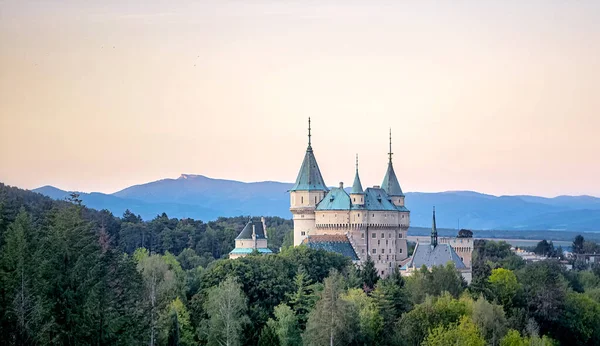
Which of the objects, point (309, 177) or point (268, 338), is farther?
point (309, 177)

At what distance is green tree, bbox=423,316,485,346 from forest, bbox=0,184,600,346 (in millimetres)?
99

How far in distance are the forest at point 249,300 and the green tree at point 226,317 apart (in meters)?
0.09

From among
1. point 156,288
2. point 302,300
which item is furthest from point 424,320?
point 156,288

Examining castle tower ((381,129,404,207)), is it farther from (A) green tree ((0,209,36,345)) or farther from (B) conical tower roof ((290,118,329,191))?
(A) green tree ((0,209,36,345))

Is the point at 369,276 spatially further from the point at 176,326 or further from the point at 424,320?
the point at 176,326

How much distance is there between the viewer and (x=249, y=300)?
82125 mm

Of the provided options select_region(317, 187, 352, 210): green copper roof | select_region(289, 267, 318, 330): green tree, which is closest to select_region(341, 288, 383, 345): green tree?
select_region(289, 267, 318, 330): green tree

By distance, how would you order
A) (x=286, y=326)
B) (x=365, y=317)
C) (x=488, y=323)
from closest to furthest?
(x=286, y=326)
(x=365, y=317)
(x=488, y=323)

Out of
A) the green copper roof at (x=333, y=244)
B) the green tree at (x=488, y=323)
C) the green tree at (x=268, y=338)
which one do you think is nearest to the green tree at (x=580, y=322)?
the green tree at (x=488, y=323)

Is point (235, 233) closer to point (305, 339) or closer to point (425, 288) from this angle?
point (425, 288)

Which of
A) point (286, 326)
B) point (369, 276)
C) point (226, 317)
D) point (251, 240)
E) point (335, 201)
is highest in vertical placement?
point (335, 201)

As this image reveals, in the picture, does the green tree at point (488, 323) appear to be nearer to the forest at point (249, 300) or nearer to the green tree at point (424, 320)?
the forest at point (249, 300)

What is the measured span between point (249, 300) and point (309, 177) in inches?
925

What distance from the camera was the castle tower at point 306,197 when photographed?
102438 millimetres
